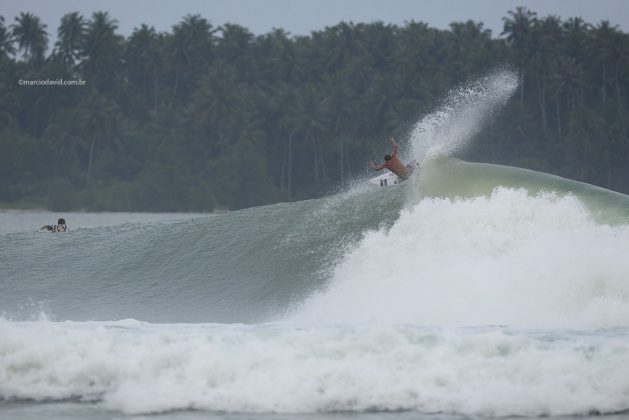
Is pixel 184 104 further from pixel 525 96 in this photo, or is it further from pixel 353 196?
pixel 353 196

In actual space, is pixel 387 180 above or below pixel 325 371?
above

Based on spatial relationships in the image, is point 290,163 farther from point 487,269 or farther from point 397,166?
point 487,269

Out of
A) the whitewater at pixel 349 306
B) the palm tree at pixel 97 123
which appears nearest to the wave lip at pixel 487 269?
the whitewater at pixel 349 306

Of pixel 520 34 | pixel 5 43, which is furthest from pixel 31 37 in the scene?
pixel 520 34

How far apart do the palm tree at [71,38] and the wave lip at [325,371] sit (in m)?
96.4

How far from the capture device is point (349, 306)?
14.2m

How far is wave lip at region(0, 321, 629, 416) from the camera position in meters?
9.48

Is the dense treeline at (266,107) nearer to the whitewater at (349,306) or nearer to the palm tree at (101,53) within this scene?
the palm tree at (101,53)

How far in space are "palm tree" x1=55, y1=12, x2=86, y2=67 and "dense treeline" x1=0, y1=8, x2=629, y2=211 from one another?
14cm

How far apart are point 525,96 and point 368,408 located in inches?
3369

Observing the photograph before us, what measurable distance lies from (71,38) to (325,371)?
9904 centimetres

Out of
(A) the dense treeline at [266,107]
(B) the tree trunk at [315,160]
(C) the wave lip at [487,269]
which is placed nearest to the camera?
(C) the wave lip at [487,269]

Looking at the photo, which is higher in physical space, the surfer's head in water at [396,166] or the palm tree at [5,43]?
the palm tree at [5,43]

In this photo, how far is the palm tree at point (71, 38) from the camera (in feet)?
341
